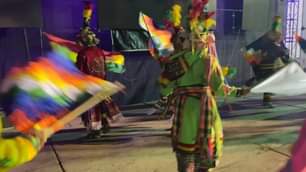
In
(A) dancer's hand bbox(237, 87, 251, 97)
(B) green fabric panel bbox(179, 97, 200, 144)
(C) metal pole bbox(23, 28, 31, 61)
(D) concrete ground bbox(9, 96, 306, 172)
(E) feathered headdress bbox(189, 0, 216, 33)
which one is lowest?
(D) concrete ground bbox(9, 96, 306, 172)

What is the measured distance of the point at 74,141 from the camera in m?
6.64

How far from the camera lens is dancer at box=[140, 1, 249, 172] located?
12.1ft

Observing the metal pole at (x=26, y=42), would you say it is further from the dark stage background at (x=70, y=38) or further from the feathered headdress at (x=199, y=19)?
the feathered headdress at (x=199, y=19)

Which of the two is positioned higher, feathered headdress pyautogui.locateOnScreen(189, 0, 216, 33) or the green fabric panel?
feathered headdress pyautogui.locateOnScreen(189, 0, 216, 33)

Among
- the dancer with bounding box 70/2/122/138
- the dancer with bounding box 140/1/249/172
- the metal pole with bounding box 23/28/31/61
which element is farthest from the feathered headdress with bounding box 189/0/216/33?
the metal pole with bounding box 23/28/31/61

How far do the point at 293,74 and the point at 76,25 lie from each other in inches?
239

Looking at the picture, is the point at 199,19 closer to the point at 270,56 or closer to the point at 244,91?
the point at 244,91

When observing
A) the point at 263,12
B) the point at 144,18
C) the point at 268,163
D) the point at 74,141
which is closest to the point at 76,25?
the point at 144,18

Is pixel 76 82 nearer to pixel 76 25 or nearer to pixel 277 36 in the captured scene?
pixel 76 25

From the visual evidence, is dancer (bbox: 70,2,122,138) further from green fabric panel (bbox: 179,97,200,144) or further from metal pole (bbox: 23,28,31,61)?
green fabric panel (bbox: 179,97,200,144)

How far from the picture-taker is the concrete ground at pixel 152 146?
538 centimetres

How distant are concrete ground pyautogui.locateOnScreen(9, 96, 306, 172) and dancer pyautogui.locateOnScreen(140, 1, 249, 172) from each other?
1.37 meters

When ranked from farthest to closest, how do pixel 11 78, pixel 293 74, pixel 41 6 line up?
pixel 41 6 → pixel 293 74 → pixel 11 78

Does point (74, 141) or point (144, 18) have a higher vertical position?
point (144, 18)
